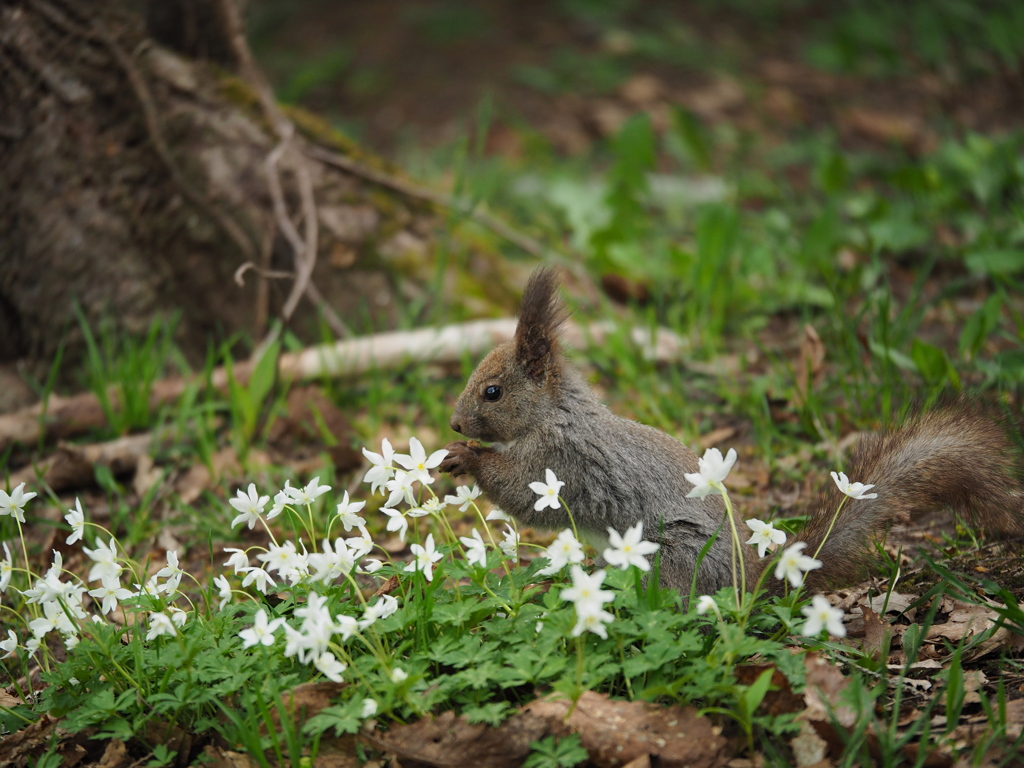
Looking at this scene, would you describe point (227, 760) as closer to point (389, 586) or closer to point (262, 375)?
point (389, 586)

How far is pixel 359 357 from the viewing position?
3.87 m

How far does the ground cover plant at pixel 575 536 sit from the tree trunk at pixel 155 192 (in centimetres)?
23

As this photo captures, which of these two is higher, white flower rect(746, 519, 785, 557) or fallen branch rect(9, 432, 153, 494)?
white flower rect(746, 519, 785, 557)

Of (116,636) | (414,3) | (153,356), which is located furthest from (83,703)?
(414,3)

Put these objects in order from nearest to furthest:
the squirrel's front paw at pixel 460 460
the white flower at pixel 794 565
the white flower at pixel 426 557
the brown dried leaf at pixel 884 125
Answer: the white flower at pixel 794 565 < the white flower at pixel 426 557 < the squirrel's front paw at pixel 460 460 < the brown dried leaf at pixel 884 125

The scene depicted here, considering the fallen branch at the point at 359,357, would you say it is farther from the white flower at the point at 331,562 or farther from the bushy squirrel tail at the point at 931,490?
the white flower at the point at 331,562

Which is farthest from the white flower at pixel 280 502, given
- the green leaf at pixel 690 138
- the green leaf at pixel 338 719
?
the green leaf at pixel 690 138

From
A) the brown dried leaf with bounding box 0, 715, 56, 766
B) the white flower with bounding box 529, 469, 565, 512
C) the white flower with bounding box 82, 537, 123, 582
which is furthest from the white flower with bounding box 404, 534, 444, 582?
the brown dried leaf with bounding box 0, 715, 56, 766

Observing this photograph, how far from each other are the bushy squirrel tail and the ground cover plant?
112mm

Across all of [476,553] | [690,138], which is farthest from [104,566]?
[690,138]

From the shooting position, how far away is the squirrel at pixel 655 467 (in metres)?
2.20

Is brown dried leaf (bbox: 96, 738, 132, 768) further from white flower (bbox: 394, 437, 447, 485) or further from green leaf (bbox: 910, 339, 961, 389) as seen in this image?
green leaf (bbox: 910, 339, 961, 389)

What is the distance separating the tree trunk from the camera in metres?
3.79

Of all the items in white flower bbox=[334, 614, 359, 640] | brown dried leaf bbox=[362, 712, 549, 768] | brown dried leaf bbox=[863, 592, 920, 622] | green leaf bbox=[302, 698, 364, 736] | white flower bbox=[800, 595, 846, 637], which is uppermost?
white flower bbox=[800, 595, 846, 637]
